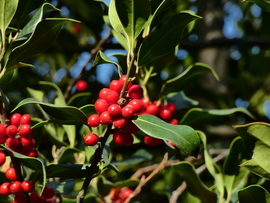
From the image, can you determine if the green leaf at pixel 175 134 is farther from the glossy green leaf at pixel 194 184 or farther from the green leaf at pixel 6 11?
the green leaf at pixel 6 11

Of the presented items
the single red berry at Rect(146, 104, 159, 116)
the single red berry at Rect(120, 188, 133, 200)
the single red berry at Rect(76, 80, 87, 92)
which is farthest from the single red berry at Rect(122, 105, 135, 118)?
the single red berry at Rect(76, 80, 87, 92)

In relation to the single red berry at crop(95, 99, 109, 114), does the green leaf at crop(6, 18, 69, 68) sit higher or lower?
higher

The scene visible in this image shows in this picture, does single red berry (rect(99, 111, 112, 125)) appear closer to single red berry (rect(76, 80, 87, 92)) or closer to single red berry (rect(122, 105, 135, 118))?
single red berry (rect(122, 105, 135, 118))

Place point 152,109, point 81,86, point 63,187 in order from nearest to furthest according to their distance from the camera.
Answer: point 63,187
point 152,109
point 81,86

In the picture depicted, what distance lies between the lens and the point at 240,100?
295 centimetres

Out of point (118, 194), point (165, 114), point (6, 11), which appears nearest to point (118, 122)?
point (6, 11)

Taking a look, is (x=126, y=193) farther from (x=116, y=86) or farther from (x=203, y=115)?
(x=116, y=86)

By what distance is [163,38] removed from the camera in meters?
1.04

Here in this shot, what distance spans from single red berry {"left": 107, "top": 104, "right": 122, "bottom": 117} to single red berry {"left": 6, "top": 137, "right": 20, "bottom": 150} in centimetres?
28

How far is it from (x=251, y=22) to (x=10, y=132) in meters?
2.91

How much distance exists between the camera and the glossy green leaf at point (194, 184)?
123 cm

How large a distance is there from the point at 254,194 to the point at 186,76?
62cm

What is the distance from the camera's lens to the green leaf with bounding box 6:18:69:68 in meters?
1.03

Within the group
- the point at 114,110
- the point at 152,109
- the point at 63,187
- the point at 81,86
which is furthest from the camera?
the point at 81,86
